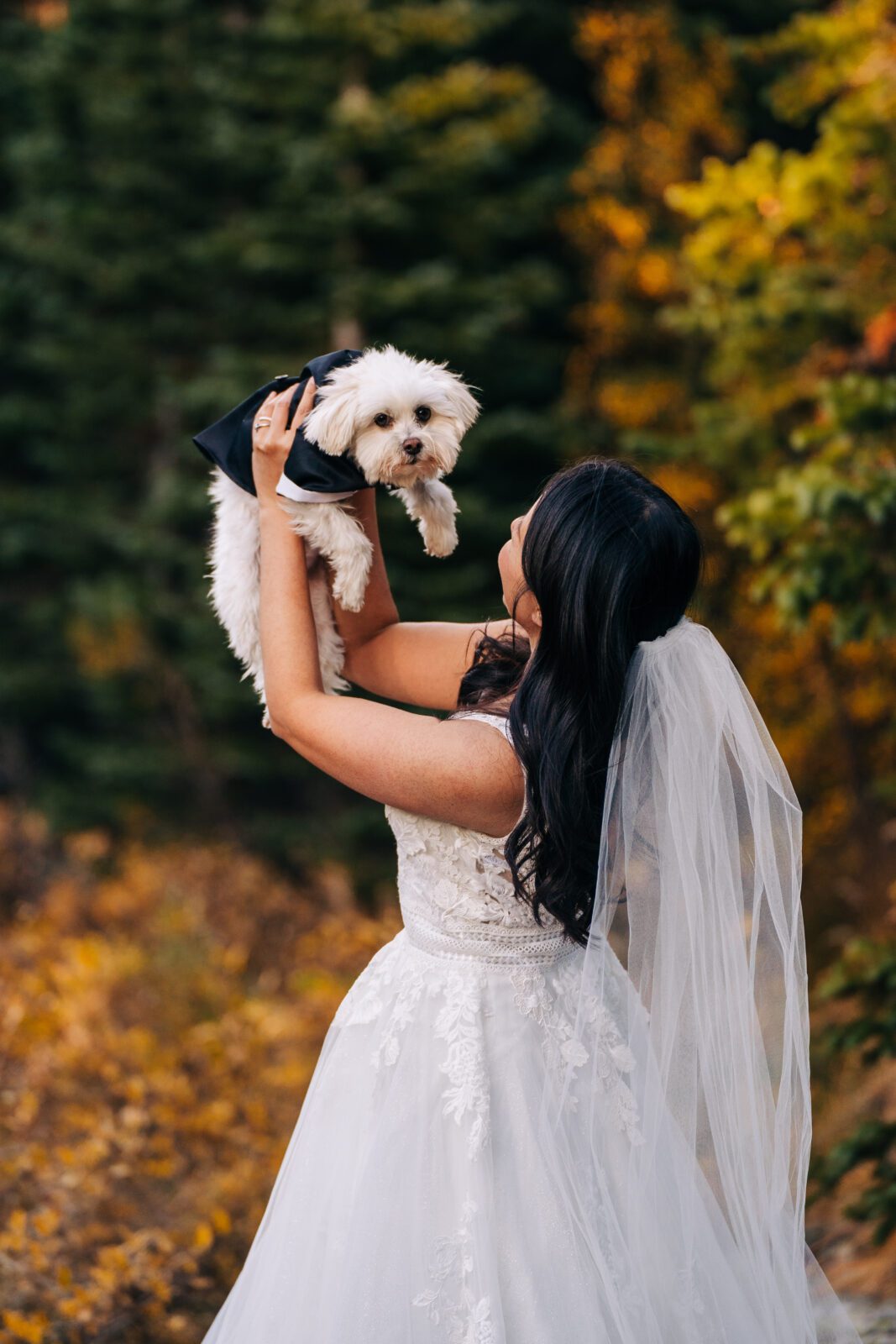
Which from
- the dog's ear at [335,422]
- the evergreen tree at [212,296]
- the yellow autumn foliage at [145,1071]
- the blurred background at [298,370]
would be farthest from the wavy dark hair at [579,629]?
the evergreen tree at [212,296]

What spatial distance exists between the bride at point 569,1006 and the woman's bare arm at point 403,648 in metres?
0.28

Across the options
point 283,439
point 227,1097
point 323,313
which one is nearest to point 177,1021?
point 227,1097

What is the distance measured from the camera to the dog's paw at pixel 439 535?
230cm

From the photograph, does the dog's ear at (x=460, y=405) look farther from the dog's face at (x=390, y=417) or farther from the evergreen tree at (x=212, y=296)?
the evergreen tree at (x=212, y=296)

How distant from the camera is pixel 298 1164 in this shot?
6.93 feet

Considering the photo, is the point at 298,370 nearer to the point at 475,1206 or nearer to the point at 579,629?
the point at 579,629

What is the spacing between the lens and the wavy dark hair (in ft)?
6.36

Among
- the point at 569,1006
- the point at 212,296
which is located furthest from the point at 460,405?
the point at 212,296

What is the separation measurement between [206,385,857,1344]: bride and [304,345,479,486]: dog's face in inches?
5.4

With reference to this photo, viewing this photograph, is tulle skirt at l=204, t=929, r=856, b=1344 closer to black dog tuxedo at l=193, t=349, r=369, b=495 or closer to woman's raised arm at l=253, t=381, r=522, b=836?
woman's raised arm at l=253, t=381, r=522, b=836

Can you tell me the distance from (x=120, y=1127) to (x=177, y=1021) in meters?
1.14

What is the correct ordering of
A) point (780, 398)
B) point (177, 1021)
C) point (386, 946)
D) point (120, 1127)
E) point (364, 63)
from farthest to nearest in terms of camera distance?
point (364, 63) < point (780, 398) < point (177, 1021) < point (120, 1127) < point (386, 946)

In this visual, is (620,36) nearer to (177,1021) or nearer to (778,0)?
(778,0)

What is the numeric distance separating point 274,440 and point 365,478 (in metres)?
0.20
